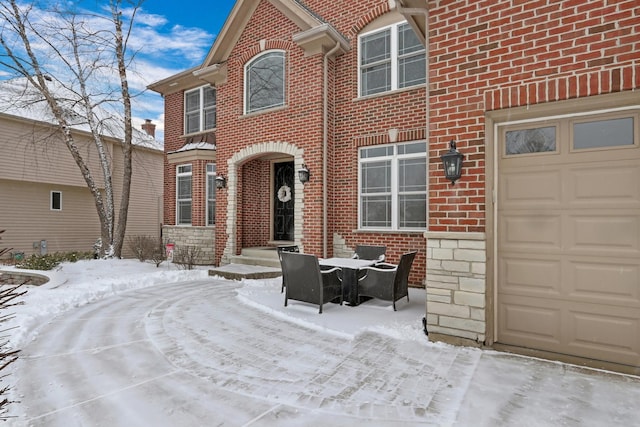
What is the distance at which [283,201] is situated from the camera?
10312mm

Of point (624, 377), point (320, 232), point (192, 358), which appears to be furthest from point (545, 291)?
point (320, 232)

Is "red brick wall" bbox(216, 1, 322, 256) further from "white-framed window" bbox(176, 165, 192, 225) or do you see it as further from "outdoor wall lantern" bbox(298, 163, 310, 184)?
"white-framed window" bbox(176, 165, 192, 225)

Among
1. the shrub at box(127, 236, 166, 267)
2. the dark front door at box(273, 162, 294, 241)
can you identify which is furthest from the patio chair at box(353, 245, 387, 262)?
the shrub at box(127, 236, 166, 267)

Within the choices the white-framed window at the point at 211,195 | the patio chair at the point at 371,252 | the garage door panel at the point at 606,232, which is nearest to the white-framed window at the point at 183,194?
the white-framed window at the point at 211,195

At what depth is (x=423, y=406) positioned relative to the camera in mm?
2660

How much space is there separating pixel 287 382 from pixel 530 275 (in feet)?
9.26

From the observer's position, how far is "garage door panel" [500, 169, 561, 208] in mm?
3578

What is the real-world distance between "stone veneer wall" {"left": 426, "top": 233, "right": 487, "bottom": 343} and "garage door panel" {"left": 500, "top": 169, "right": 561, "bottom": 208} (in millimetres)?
549

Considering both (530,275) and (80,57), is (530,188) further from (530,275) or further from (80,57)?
(80,57)

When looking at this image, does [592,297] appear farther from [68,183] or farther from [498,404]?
[68,183]

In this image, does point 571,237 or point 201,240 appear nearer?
point 571,237

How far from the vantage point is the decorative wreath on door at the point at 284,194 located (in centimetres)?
1023

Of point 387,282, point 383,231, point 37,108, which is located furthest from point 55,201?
point 387,282

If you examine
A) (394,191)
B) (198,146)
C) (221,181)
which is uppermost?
(198,146)
